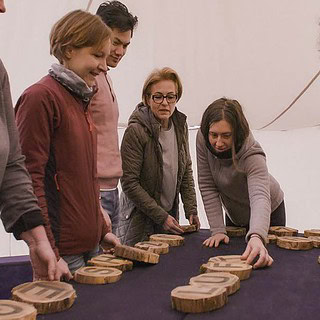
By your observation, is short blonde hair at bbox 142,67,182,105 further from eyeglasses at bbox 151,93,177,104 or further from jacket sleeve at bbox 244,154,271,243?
jacket sleeve at bbox 244,154,271,243

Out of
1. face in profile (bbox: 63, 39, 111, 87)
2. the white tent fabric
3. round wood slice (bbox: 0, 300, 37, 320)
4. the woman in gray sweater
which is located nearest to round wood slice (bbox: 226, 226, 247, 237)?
the woman in gray sweater

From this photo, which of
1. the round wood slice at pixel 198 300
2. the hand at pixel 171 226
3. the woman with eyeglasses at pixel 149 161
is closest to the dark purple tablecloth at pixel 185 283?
the round wood slice at pixel 198 300

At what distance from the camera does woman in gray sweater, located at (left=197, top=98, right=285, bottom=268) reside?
1.26 meters

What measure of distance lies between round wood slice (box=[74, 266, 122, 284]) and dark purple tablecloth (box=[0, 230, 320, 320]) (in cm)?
1

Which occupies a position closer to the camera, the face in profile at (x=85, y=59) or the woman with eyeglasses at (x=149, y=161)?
the face in profile at (x=85, y=59)

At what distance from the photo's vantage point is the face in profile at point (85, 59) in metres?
1.00

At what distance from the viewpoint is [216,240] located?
1246mm

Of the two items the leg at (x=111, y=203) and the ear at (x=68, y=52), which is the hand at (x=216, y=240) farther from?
the ear at (x=68, y=52)

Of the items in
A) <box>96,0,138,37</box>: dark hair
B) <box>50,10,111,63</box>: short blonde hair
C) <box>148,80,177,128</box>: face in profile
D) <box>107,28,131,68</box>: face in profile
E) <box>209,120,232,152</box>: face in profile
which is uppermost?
<box>96,0,138,37</box>: dark hair

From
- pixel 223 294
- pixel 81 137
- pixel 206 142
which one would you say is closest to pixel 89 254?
pixel 81 137

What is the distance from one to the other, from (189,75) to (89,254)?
2.22 m

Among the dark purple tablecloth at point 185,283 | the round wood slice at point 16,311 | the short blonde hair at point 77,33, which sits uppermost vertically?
the short blonde hair at point 77,33

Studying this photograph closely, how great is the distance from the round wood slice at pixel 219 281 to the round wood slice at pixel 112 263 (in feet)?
0.59

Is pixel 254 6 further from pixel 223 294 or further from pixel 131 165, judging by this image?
pixel 223 294
